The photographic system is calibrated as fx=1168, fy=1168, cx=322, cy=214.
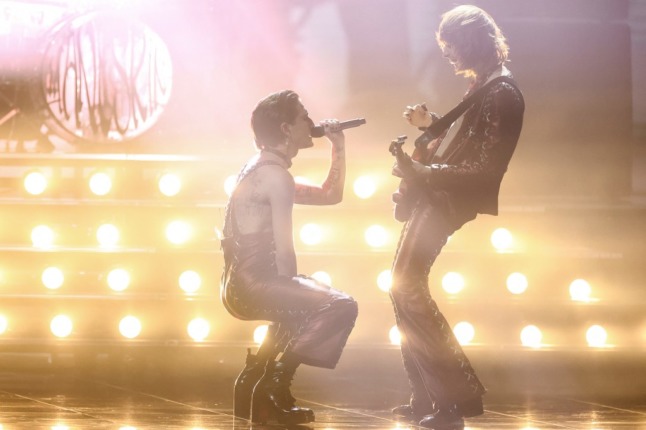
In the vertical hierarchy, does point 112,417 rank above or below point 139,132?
below

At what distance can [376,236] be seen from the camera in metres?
4.30

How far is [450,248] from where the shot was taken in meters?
4.27

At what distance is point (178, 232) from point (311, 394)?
0.81 meters

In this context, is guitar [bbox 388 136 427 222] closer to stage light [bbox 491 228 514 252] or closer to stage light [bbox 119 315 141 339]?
stage light [bbox 491 228 514 252]

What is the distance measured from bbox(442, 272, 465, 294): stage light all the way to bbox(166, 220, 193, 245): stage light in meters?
0.96

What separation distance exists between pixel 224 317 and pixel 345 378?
0.51 meters

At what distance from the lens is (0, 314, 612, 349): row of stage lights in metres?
4.20

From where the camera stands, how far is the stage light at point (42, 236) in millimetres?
4336

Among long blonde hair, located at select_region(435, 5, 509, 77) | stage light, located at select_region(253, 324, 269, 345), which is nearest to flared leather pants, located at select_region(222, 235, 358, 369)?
long blonde hair, located at select_region(435, 5, 509, 77)

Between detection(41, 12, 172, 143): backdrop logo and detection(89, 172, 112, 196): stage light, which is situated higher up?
detection(41, 12, 172, 143): backdrop logo

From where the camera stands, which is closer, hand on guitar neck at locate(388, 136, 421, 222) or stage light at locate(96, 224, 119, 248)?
hand on guitar neck at locate(388, 136, 421, 222)

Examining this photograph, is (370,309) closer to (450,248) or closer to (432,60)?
(450,248)

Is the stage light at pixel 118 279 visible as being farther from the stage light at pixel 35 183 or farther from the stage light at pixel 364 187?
the stage light at pixel 364 187

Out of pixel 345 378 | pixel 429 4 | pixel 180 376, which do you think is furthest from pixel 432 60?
pixel 180 376
